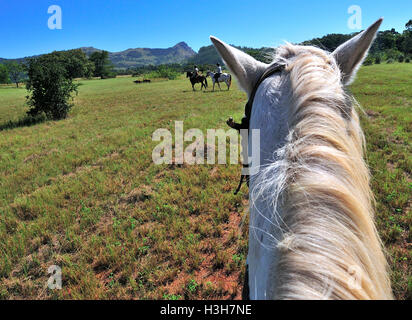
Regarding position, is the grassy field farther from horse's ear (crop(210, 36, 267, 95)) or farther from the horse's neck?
horse's ear (crop(210, 36, 267, 95))

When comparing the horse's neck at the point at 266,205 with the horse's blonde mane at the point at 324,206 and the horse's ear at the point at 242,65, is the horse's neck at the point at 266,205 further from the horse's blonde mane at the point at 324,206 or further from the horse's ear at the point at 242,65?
the horse's ear at the point at 242,65

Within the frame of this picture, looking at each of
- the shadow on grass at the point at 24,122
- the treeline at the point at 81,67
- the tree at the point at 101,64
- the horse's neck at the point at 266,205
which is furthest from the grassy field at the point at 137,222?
the tree at the point at 101,64

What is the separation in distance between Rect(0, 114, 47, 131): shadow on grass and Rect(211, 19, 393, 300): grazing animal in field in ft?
43.6

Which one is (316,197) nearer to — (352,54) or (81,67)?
(352,54)

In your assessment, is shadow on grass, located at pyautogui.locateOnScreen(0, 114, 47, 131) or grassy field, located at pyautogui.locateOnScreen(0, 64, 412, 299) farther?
shadow on grass, located at pyautogui.locateOnScreen(0, 114, 47, 131)

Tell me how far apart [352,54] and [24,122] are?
569 inches

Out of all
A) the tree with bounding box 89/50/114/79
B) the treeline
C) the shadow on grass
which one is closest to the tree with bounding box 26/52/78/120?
the shadow on grass

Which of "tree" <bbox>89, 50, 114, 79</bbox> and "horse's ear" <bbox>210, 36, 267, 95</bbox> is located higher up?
"tree" <bbox>89, 50, 114, 79</bbox>

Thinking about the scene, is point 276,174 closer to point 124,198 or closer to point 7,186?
point 124,198

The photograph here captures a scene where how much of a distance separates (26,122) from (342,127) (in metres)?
14.5

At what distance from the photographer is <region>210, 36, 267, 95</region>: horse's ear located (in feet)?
4.03

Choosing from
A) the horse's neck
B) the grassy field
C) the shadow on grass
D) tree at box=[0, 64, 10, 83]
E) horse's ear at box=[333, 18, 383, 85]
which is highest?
tree at box=[0, 64, 10, 83]

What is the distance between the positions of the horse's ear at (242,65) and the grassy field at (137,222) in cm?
100

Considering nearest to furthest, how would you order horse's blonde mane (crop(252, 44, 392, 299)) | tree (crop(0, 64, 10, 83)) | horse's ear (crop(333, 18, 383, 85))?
horse's blonde mane (crop(252, 44, 392, 299)), horse's ear (crop(333, 18, 383, 85)), tree (crop(0, 64, 10, 83))
